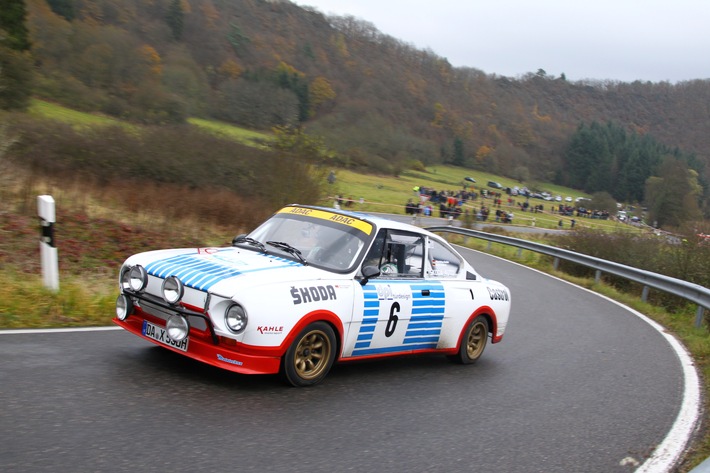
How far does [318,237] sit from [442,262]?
1654mm

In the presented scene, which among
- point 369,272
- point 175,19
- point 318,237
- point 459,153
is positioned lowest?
point 369,272

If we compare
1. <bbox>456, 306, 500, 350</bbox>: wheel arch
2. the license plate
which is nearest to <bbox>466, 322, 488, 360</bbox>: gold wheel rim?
<bbox>456, 306, 500, 350</bbox>: wheel arch

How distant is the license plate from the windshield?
1.47 metres

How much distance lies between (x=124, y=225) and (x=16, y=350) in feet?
28.6

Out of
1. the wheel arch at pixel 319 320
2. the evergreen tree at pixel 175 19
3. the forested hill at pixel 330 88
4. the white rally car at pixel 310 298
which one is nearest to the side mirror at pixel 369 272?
the white rally car at pixel 310 298

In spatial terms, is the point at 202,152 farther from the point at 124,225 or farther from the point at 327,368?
the point at 327,368

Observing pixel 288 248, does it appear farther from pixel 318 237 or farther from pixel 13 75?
pixel 13 75

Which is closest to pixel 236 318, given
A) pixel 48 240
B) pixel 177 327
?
pixel 177 327

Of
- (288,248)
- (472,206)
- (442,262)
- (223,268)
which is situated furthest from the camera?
(472,206)

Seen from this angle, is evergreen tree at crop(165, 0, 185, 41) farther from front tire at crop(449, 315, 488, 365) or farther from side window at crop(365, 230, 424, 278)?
side window at crop(365, 230, 424, 278)

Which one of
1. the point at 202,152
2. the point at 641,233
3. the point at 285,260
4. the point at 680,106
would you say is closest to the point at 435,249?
the point at 285,260

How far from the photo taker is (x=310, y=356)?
5.86 meters

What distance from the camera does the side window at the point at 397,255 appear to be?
6.77 metres

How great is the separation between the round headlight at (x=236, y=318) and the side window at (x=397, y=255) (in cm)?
167
